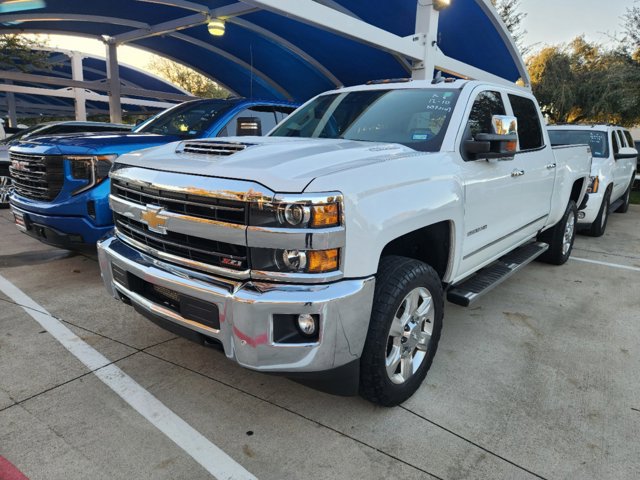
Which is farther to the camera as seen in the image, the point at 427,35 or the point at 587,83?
the point at 587,83

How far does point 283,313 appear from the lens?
6.51 feet

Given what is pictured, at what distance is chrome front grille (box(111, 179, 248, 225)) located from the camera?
2.10 m

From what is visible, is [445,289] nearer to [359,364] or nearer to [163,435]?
[359,364]

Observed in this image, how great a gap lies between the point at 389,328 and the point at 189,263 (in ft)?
3.60

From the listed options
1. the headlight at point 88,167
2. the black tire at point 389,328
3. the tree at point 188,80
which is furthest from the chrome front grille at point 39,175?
the tree at point 188,80

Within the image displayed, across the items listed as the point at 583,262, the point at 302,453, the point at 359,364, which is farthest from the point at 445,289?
the point at 583,262

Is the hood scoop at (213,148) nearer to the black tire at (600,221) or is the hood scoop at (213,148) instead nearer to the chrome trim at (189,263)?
the chrome trim at (189,263)

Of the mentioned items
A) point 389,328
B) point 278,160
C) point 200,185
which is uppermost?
point 278,160

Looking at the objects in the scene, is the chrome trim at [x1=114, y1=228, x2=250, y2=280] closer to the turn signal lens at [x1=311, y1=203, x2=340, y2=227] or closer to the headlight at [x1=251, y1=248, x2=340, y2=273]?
the headlight at [x1=251, y1=248, x2=340, y2=273]

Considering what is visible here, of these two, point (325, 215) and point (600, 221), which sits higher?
point (325, 215)

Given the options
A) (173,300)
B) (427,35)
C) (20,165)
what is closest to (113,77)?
(427,35)

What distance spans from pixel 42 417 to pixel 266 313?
151 cm

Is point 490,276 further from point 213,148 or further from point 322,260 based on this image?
point 213,148

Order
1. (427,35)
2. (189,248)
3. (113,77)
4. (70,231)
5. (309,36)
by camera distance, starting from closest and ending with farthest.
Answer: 1. (189,248)
2. (70,231)
3. (427,35)
4. (309,36)
5. (113,77)
